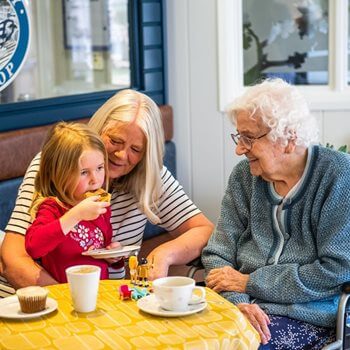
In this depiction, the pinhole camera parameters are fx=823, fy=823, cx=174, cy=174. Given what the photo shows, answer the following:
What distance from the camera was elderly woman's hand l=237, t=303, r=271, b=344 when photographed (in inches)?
92.2

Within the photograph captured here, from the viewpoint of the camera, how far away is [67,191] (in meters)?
2.46

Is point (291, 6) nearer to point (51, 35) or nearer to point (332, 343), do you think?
point (51, 35)

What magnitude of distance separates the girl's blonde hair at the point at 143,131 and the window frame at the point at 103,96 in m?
0.87

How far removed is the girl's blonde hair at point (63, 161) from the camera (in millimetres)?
2428

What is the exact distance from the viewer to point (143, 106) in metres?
2.74

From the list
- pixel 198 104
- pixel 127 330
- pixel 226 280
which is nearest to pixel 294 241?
pixel 226 280

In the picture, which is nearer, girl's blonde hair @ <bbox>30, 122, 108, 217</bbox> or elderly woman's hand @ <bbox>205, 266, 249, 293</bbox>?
girl's blonde hair @ <bbox>30, 122, 108, 217</bbox>

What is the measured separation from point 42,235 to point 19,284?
237mm

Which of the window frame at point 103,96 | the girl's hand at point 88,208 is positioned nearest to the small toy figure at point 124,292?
the girl's hand at point 88,208

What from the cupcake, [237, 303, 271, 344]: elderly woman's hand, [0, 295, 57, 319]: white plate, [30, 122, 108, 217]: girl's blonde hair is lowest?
[237, 303, 271, 344]: elderly woman's hand

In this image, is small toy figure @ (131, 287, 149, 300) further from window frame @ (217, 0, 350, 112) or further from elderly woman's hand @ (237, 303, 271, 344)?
window frame @ (217, 0, 350, 112)

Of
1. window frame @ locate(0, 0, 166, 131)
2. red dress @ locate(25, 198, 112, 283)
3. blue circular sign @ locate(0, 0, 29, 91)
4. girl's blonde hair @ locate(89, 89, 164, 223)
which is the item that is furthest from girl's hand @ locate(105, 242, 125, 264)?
blue circular sign @ locate(0, 0, 29, 91)

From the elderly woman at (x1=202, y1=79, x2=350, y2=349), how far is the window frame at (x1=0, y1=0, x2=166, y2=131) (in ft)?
4.10

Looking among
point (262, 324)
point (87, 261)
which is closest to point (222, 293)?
point (262, 324)
